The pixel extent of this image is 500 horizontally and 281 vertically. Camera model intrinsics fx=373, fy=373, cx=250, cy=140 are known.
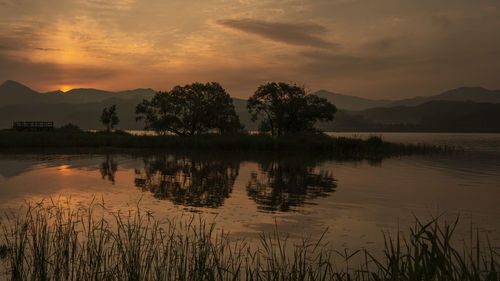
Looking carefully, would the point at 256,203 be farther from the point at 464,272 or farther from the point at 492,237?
the point at 464,272

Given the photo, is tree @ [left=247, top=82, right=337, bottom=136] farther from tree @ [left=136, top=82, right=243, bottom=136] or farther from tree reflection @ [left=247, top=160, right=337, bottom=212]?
tree reflection @ [left=247, top=160, right=337, bottom=212]

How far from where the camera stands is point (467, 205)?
16.5 meters

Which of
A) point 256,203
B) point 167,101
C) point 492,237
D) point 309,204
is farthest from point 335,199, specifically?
point 167,101

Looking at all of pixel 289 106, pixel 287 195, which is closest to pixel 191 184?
pixel 287 195

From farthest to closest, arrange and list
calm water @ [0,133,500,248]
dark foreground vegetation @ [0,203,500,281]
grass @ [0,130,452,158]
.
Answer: grass @ [0,130,452,158] → calm water @ [0,133,500,248] → dark foreground vegetation @ [0,203,500,281]

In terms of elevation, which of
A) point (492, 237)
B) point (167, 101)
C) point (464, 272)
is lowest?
point (492, 237)

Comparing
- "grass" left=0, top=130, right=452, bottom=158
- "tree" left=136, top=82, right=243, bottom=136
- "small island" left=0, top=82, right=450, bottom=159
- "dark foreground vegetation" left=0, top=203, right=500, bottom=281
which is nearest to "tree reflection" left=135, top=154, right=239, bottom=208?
"dark foreground vegetation" left=0, top=203, right=500, bottom=281

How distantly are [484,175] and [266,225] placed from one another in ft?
77.1

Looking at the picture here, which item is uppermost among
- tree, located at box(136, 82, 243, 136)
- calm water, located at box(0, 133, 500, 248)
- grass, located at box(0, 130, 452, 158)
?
tree, located at box(136, 82, 243, 136)

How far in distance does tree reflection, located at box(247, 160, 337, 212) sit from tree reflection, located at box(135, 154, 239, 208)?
1651 mm

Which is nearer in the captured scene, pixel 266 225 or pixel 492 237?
pixel 492 237

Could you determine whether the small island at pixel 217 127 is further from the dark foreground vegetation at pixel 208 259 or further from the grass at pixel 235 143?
the dark foreground vegetation at pixel 208 259

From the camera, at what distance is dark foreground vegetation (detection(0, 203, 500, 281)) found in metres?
5.22

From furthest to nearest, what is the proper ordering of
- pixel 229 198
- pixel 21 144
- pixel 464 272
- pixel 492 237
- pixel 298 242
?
pixel 21 144, pixel 229 198, pixel 492 237, pixel 298 242, pixel 464 272
